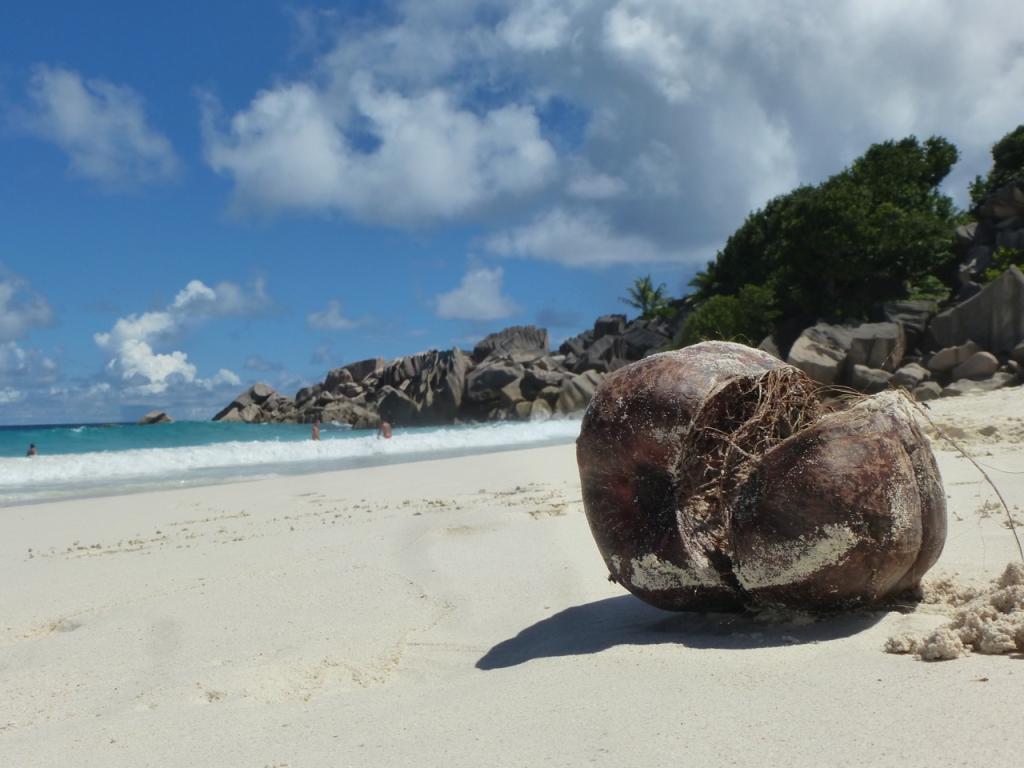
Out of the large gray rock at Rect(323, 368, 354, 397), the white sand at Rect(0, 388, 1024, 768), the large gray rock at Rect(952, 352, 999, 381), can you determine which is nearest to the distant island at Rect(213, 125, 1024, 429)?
the large gray rock at Rect(952, 352, 999, 381)

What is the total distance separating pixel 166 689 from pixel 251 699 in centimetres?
50

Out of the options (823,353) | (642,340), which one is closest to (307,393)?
(642,340)

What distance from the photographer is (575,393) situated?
39.6 metres

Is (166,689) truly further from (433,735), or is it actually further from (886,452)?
(886,452)

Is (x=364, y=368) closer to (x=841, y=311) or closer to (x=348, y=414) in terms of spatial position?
(x=348, y=414)

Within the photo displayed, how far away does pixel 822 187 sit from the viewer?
36.3 metres

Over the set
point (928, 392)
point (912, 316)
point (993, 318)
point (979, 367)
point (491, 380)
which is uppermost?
point (912, 316)

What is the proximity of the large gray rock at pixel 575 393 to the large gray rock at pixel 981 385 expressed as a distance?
2063 cm

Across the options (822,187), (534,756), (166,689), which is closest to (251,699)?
(166,689)

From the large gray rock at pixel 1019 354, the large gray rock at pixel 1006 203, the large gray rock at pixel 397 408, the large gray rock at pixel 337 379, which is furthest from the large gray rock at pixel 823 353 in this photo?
the large gray rock at pixel 337 379

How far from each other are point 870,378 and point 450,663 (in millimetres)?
20803

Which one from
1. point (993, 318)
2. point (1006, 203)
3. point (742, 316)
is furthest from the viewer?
point (742, 316)

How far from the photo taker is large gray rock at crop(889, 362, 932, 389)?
68.4ft

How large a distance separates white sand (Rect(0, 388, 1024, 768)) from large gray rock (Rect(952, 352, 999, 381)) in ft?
46.9
